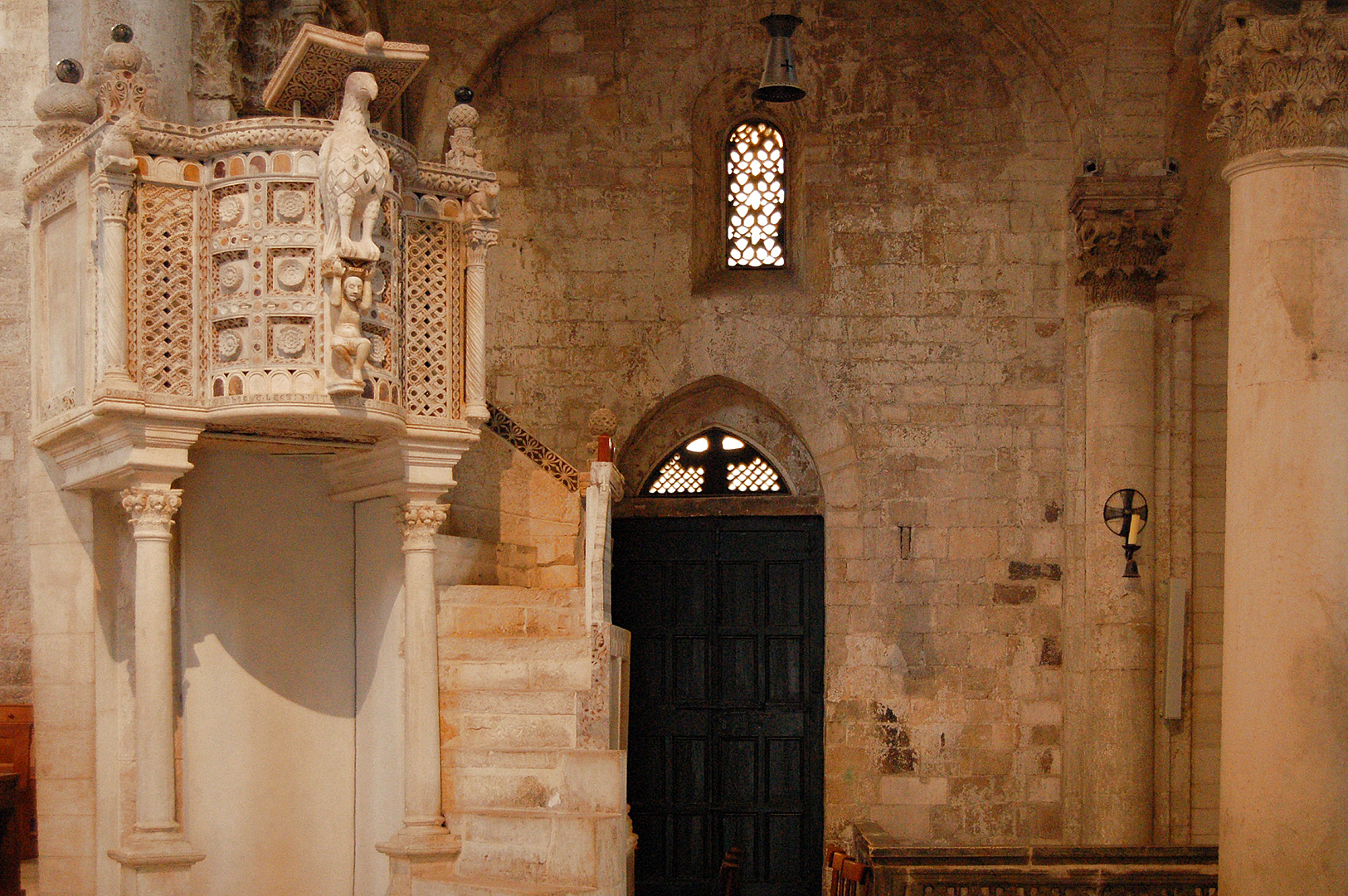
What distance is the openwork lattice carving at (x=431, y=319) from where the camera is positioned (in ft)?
25.0

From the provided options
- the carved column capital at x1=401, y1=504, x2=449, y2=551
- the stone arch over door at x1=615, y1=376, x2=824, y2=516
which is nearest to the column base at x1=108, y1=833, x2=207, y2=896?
the carved column capital at x1=401, y1=504, x2=449, y2=551

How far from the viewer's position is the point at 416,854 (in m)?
7.64

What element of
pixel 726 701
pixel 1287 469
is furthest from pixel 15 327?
pixel 1287 469

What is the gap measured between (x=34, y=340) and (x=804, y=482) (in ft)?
19.3

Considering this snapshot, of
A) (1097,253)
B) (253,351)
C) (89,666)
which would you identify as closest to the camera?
(253,351)

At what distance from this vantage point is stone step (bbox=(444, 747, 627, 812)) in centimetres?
774

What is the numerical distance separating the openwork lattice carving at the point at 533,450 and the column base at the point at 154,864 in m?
3.45

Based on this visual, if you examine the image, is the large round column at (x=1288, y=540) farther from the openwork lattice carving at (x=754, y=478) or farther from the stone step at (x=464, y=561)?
the openwork lattice carving at (x=754, y=478)

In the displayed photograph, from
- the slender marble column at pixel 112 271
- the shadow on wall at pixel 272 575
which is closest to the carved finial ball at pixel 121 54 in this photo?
the slender marble column at pixel 112 271

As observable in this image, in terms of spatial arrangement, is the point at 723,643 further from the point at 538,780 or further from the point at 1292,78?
the point at 1292,78

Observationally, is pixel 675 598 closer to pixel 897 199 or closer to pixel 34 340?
pixel 897 199

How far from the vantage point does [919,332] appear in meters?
11.4

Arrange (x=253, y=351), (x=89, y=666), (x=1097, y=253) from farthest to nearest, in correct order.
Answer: (x=1097, y=253) → (x=89, y=666) → (x=253, y=351)

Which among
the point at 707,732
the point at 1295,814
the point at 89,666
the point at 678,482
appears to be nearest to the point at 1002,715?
the point at 707,732
